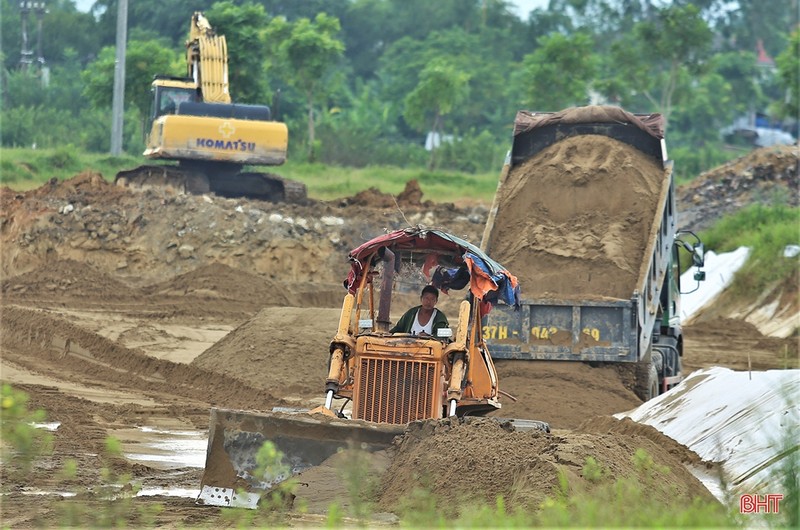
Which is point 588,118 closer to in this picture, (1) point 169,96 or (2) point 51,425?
(2) point 51,425

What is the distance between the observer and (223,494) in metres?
9.84

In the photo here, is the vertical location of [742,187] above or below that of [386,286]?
above

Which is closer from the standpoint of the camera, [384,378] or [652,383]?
[384,378]

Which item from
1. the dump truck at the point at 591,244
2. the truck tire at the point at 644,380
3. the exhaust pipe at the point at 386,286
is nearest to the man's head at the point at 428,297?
the exhaust pipe at the point at 386,286

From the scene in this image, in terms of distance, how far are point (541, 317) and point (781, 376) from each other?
324cm

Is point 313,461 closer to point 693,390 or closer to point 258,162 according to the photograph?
point 693,390

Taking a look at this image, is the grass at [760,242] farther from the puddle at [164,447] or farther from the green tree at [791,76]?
the puddle at [164,447]

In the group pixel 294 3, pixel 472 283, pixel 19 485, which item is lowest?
pixel 19 485

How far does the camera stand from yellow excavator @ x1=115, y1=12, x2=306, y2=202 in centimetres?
3052

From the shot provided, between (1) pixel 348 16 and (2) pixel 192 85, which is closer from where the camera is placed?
(2) pixel 192 85

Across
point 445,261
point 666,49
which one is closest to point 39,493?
point 445,261

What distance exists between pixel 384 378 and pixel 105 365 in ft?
29.7

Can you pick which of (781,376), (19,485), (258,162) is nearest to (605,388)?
(781,376)

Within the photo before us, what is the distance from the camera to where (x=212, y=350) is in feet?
64.1
